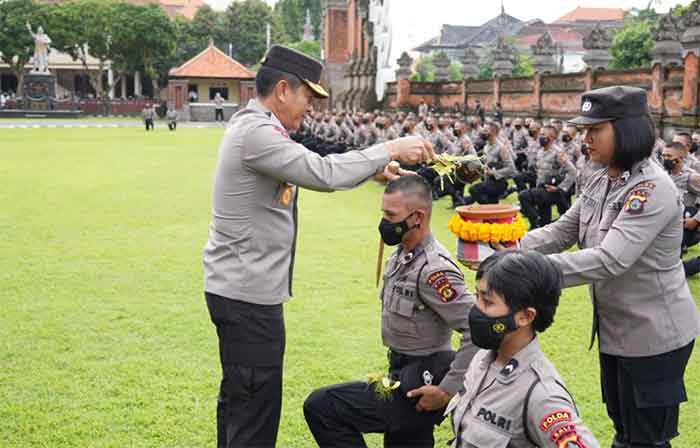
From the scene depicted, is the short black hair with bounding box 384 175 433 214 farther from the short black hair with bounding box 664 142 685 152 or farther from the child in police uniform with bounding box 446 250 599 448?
the short black hair with bounding box 664 142 685 152

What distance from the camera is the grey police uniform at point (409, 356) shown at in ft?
12.0

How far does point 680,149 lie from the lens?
1029cm

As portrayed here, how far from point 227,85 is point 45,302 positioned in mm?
61338

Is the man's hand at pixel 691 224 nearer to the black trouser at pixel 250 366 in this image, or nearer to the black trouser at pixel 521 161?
the black trouser at pixel 250 366

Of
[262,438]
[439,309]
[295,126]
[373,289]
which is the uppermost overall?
[295,126]

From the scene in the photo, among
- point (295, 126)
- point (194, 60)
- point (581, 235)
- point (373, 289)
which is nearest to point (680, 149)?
point (373, 289)

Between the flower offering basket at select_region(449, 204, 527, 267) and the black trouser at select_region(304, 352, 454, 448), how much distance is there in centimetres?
65

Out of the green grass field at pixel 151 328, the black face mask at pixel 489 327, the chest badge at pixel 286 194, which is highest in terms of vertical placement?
the chest badge at pixel 286 194

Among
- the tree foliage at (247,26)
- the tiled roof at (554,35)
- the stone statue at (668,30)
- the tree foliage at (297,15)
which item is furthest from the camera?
the tree foliage at (297,15)

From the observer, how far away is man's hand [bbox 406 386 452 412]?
3.56 meters

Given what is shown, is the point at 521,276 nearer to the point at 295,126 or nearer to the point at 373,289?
the point at 295,126

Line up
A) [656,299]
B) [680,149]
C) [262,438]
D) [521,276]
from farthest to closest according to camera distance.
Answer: [680,149] < [262,438] < [656,299] < [521,276]

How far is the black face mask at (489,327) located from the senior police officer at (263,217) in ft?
3.26

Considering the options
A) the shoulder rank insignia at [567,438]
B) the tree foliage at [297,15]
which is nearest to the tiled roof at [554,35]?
the tree foliage at [297,15]
